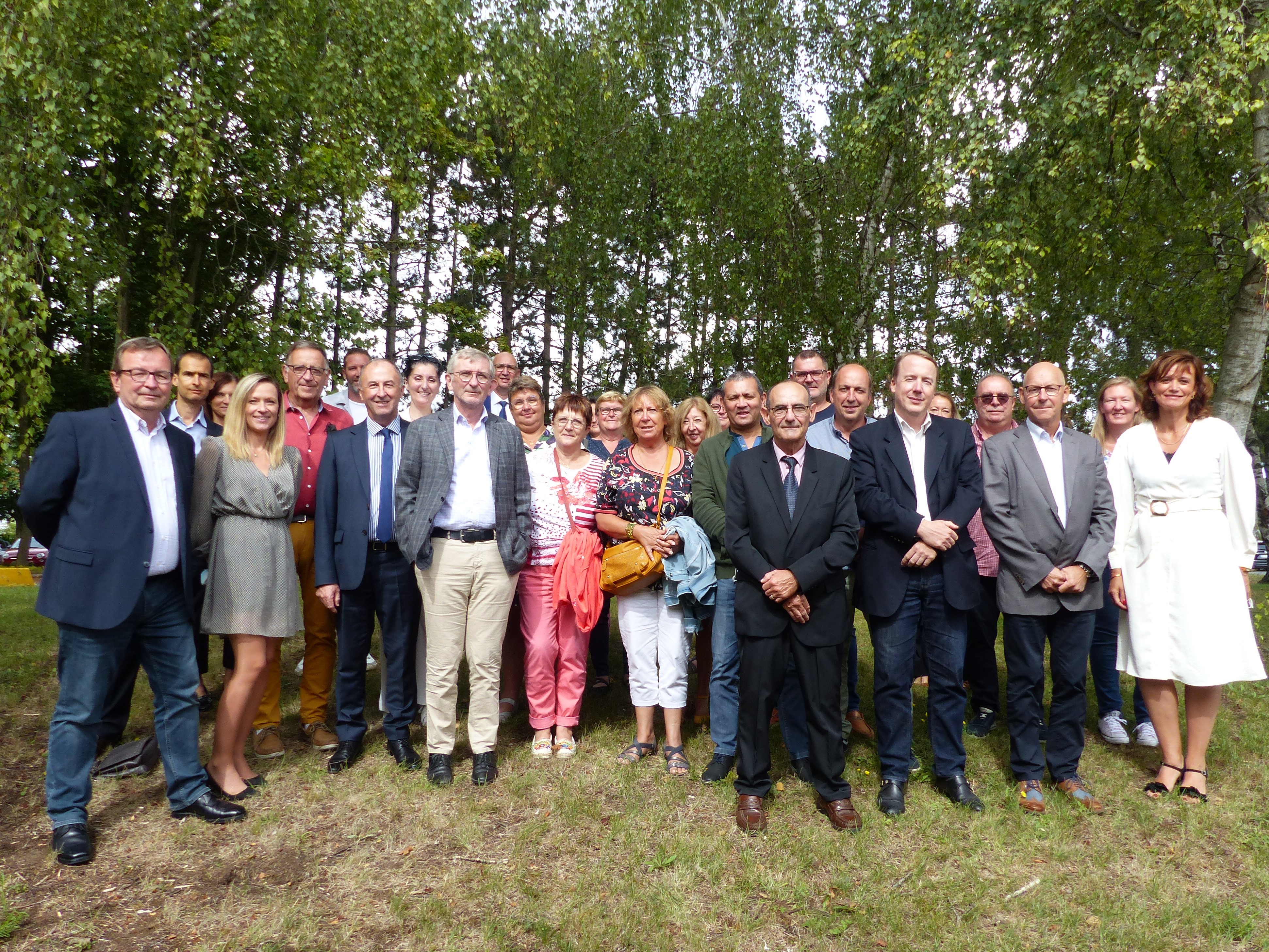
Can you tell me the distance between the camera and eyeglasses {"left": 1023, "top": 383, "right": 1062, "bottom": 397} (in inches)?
167

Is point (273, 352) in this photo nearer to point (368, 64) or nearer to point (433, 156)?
point (368, 64)

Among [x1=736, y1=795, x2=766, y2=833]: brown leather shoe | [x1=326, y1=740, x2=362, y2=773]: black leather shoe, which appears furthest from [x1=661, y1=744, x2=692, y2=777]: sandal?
[x1=326, y1=740, x2=362, y2=773]: black leather shoe

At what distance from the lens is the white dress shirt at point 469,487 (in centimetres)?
441

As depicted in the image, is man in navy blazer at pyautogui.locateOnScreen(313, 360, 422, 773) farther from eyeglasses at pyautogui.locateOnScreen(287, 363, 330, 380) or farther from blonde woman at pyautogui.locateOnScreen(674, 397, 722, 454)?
blonde woman at pyautogui.locateOnScreen(674, 397, 722, 454)

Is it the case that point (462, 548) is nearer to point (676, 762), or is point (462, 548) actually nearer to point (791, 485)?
point (676, 762)

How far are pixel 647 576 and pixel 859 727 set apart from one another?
195 cm

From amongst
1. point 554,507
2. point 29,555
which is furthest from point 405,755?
point 29,555

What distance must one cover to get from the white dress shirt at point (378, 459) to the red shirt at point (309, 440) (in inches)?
7.5

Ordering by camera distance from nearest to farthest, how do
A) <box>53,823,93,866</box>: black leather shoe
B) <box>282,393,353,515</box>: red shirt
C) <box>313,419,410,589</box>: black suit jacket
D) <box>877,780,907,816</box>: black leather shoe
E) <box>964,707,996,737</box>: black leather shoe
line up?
<box>53,823,93,866</box>: black leather shoe < <box>877,780,907,816</box>: black leather shoe < <box>313,419,410,589</box>: black suit jacket < <box>282,393,353,515</box>: red shirt < <box>964,707,996,737</box>: black leather shoe

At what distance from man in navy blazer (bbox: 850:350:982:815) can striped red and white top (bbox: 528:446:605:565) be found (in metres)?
1.66

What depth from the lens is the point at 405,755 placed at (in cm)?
455

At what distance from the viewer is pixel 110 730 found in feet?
15.9

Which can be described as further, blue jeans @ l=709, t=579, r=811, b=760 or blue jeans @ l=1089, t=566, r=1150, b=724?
blue jeans @ l=1089, t=566, r=1150, b=724

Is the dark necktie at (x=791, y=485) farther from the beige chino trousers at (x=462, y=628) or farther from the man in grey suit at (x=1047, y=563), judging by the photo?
the beige chino trousers at (x=462, y=628)
